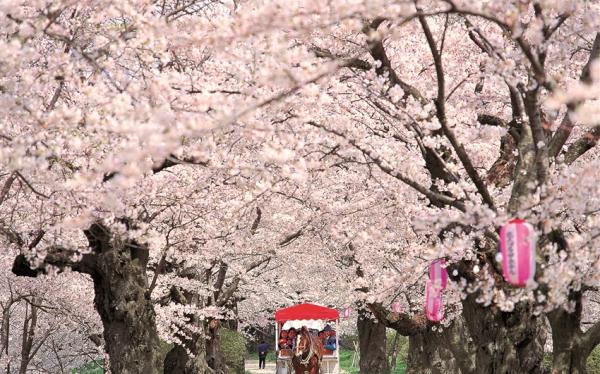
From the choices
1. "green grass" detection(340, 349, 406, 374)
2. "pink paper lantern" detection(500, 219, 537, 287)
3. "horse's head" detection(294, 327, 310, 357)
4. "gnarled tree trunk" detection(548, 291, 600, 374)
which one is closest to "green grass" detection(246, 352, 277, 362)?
"green grass" detection(340, 349, 406, 374)

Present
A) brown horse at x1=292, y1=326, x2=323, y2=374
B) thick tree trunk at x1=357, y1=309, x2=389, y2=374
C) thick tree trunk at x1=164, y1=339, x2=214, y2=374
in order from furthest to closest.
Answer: thick tree trunk at x1=357, y1=309, x2=389, y2=374, brown horse at x1=292, y1=326, x2=323, y2=374, thick tree trunk at x1=164, y1=339, x2=214, y2=374

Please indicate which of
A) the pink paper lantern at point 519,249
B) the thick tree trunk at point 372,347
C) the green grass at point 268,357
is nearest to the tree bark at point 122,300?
the pink paper lantern at point 519,249

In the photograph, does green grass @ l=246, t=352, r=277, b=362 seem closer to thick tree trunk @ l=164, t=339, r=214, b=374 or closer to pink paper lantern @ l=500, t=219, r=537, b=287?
thick tree trunk @ l=164, t=339, r=214, b=374

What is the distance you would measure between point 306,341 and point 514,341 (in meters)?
13.5

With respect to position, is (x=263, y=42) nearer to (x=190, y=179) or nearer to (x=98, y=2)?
(x=98, y=2)

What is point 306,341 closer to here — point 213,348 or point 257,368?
point 213,348

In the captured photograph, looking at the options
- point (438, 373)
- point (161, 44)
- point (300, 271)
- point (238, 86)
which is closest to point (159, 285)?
point (438, 373)

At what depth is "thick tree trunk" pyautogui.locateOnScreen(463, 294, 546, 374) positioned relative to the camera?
948 cm

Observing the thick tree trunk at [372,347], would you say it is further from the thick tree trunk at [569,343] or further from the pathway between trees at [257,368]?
the thick tree trunk at [569,343]

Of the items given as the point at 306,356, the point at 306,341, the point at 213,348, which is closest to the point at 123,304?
the point at 306,356

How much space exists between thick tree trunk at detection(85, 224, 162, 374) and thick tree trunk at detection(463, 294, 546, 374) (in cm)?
566

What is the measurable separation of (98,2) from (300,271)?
68.9 feet

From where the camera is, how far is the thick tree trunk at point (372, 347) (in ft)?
94.6

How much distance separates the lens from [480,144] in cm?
1346
